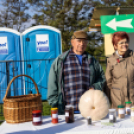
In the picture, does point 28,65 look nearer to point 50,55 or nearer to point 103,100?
point 50,55

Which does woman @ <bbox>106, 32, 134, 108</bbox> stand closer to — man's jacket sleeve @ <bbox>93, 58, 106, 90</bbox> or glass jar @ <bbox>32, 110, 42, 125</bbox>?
man's jacket sleeve @ <bbox>93, 58, 106, 90</bbox>

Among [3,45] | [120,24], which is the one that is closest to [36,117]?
[120,24]

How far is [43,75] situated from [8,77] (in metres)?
1.05

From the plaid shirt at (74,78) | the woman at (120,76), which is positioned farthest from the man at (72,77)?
the woman at (120,76)

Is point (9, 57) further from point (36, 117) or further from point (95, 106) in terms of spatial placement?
point (95, 106)

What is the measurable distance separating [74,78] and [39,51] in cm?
386

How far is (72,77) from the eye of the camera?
8.13 feet

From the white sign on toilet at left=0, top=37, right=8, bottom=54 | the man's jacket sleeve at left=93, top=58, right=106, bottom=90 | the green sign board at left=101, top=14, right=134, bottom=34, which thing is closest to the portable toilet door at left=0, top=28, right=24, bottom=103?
the white sign on toilet at left=0, top=37, right=8, bottom=54

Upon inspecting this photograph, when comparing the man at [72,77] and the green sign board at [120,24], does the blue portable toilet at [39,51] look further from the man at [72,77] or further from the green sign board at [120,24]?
the man at [72,77]

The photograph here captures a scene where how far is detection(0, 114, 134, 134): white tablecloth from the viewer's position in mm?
1733

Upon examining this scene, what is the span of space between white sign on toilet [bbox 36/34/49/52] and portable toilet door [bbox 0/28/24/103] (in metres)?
0.62

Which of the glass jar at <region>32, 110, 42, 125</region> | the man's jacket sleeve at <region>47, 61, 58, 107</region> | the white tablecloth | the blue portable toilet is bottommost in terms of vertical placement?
the white tablecloth

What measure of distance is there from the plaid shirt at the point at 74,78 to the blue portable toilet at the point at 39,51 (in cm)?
368

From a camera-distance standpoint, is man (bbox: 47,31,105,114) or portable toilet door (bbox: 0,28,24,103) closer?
man (bbox: 47,31,105,114)
